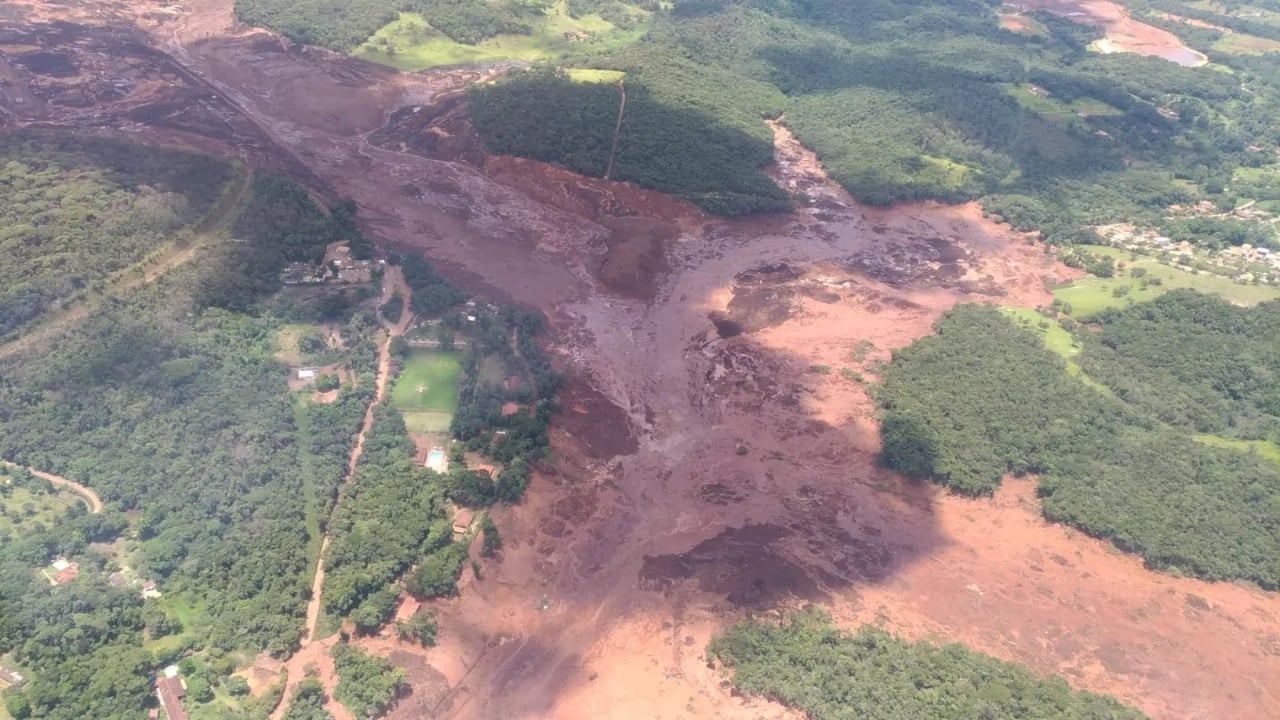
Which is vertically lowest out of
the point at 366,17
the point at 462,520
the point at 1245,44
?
the point at 462,520

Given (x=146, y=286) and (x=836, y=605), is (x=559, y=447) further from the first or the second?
(x=146, y=286)

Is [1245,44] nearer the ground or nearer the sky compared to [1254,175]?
nearer the sky

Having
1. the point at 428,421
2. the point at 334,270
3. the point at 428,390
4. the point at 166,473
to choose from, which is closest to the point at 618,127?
the point at 334,270

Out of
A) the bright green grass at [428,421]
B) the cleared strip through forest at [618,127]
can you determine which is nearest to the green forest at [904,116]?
the cleared strip through forest at [618,127]

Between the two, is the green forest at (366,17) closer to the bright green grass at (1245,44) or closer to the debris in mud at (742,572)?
the debris in mud at (742,572)

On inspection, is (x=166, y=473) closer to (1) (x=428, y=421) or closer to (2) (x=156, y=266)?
(1) (x=428, y=421)
